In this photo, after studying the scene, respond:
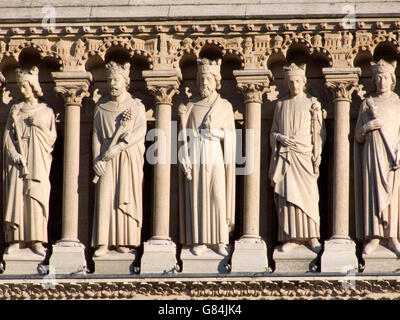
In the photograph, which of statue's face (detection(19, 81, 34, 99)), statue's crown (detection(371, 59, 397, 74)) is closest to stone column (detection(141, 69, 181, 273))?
statue's face (detection(19, 81, 34, 99))

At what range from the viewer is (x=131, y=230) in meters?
33.7

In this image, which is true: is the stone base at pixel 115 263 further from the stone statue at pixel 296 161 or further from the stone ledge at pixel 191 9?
the stone ledge at pixel 191 9

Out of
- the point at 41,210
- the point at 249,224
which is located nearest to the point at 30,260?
the point at 41,210

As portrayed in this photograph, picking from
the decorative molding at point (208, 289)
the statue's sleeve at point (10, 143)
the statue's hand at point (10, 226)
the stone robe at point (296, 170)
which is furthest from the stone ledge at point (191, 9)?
the decorative molding at point (208, 289)

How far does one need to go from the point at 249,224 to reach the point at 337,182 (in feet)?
4.51

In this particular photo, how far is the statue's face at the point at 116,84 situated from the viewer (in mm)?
34094

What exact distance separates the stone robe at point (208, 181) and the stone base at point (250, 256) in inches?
10.6

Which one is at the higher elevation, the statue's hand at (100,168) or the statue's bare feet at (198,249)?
the statue's hand at (100,168)

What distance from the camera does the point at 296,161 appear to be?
3359 cm

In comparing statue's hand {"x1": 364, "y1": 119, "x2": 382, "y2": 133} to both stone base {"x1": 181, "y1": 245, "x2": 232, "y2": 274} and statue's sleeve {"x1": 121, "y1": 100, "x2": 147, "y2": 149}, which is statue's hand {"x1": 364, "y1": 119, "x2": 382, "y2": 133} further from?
statue's sleeve {"x1": 121, "y1": 100, "x2": 147, "y2": 149}

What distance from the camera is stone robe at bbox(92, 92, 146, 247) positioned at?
33688 mm

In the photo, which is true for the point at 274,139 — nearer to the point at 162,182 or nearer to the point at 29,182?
the point at 162,182

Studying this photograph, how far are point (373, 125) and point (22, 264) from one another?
5357mm
